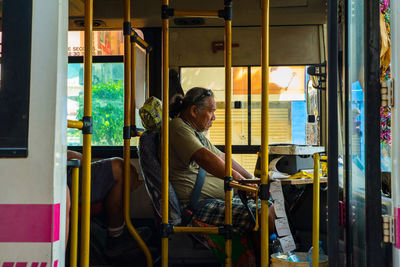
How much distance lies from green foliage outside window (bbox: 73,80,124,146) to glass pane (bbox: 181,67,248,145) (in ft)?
2.01

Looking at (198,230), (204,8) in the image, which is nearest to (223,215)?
(198,230)

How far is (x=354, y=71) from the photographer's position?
1.61m

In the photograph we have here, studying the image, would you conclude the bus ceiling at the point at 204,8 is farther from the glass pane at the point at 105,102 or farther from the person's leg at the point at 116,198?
the person's leg at the point at 116,198

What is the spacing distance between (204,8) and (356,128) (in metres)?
2.60

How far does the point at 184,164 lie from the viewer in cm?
308

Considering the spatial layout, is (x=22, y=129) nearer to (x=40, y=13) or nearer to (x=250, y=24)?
(x=40, y=13)

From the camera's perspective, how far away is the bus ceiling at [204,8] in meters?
3.84

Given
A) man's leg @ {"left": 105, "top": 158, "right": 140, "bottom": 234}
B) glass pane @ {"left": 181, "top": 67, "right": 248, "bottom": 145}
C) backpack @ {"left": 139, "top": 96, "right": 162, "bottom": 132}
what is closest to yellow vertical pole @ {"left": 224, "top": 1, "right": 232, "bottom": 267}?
backpack @ {"left": 139, "top": 96, "right": 162, "bottom": 132}

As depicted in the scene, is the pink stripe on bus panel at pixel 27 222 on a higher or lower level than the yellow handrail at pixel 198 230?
higher

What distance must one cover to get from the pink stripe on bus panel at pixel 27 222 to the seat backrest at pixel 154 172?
1570mm

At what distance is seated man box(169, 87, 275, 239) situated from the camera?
2.83 metres

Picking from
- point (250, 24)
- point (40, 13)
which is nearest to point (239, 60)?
point (250, 24)

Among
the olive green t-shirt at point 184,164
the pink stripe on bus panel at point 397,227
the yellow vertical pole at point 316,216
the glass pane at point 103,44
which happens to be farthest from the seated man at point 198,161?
the pink stripe on bus panel at point 397,227

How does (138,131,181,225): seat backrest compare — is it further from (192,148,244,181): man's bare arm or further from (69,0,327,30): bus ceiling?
(69,0,327,30): bus ceiling
